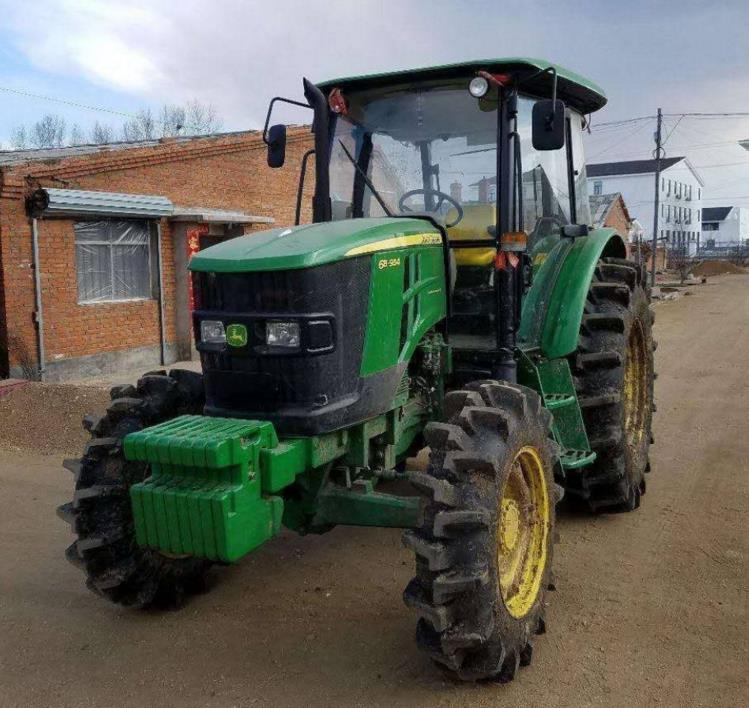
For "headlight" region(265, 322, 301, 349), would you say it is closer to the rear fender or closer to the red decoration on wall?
the rear fender

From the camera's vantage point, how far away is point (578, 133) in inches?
223

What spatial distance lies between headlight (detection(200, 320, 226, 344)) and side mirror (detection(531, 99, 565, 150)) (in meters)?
1.80

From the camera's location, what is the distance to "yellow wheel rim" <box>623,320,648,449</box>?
5930 mm

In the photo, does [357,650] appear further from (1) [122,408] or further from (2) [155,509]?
(1) [122,408]

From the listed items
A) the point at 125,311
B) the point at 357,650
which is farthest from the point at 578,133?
the point at 125,311

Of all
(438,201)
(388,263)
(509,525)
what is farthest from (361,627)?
(438,201)

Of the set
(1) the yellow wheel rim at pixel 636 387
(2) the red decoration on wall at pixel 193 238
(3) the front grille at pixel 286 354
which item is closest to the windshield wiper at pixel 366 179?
(3) the front grille at pixel 286 354

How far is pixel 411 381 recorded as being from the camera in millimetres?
4234

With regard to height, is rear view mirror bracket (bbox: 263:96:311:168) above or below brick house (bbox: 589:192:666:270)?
below

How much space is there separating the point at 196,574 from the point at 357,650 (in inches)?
41.2

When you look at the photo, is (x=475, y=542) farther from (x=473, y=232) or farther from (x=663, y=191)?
(x=663, y=191)

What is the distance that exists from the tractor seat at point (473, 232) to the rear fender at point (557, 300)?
18.4 inches

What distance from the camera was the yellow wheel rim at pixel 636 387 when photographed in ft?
19.5

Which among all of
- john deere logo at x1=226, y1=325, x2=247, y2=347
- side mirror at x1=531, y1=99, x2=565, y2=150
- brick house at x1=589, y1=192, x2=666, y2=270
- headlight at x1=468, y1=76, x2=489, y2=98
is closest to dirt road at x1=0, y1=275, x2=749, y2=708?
john deere logo at x1=226, y1=325, x2=247, y2=347
